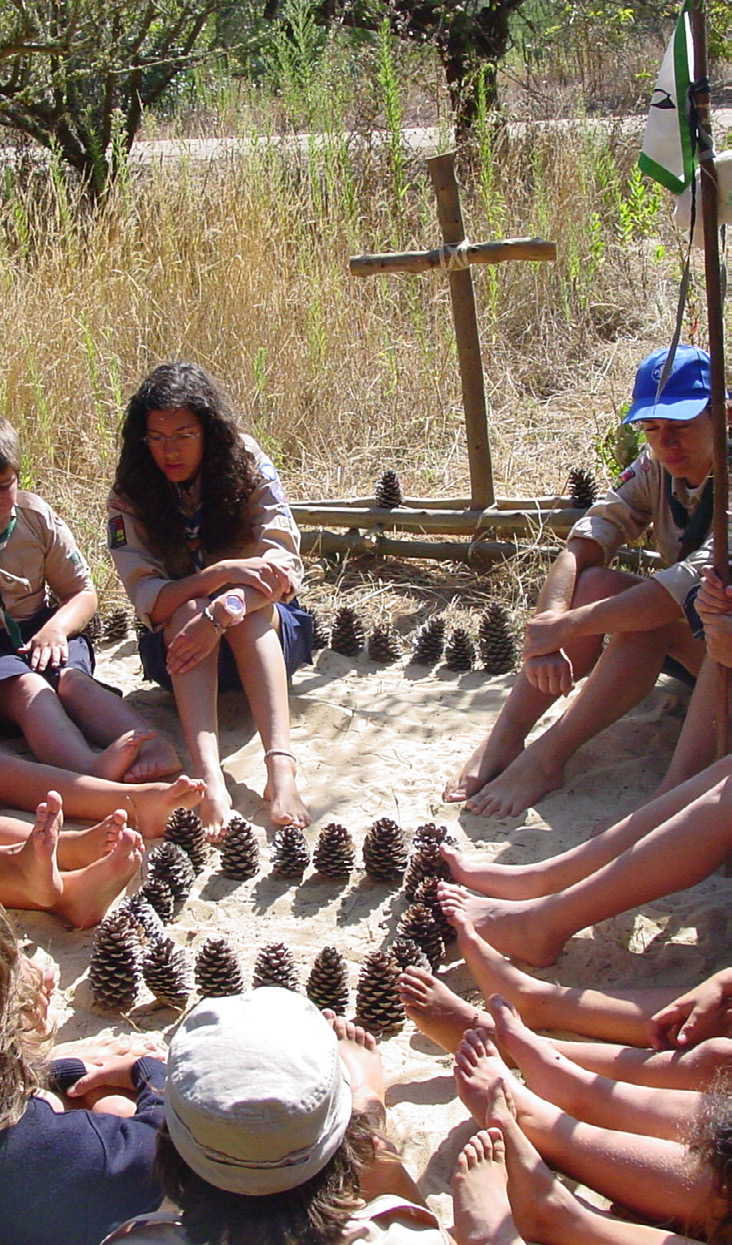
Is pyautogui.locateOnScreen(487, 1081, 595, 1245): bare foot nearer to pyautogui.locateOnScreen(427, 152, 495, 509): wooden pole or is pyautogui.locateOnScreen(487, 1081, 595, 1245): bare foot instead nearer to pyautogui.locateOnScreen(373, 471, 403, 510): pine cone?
pyautogui.locateOnScreen(427, 152, 495, 509): wooden pole

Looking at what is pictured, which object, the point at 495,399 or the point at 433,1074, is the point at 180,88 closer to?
the point at 495,399

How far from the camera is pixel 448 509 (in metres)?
5.33

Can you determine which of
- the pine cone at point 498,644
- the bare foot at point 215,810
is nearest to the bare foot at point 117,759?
the bare foot at point 215,810

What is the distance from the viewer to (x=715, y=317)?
9.41 feet

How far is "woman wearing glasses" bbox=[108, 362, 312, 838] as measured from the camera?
3787 mm

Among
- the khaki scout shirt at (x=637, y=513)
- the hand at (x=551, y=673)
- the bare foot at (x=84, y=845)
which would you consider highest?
the khaki scout shirt at (x=637, y=513)

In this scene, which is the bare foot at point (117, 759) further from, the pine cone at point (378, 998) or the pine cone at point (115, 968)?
the pine cone at point (378, 998)

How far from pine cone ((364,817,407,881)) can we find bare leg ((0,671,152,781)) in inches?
31.4

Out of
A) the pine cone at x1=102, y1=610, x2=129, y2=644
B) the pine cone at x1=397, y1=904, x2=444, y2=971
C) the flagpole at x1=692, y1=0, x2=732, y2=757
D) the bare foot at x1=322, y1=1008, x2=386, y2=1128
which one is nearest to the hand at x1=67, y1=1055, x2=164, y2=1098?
the bare foot at x1=322, y1=1008, x2=386, y2=1128

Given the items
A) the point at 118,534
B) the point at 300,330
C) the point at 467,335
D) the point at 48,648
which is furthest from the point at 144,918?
the point at 300,330

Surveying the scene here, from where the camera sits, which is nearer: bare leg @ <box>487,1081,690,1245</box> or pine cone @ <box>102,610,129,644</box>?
bare leg @ <box>487,1081,690,1245</box>

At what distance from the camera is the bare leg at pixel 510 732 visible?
12.1 feet

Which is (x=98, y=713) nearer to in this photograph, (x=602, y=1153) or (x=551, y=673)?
(x=551, y=673)

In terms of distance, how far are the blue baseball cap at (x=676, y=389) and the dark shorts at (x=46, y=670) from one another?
1.86 metres
